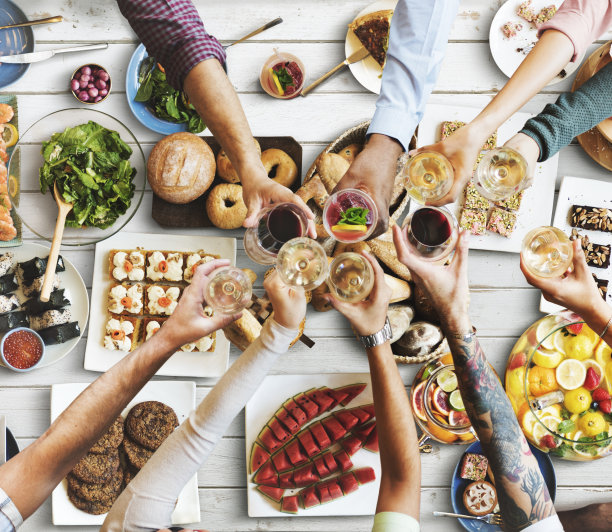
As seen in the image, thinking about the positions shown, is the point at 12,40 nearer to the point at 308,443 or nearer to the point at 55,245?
the point at 55,245

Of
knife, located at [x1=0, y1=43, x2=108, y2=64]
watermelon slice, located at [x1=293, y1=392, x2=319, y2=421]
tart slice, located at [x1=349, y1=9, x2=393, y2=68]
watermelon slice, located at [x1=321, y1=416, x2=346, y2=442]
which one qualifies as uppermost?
tart slice, located at [x1=349, y1=9, x2=393, y2=68]

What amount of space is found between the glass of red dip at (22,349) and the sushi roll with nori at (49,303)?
0.09m

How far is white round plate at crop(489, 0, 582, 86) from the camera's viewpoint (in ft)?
7.29

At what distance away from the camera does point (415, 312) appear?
224cm

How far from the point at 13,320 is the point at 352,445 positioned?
1.54 metres

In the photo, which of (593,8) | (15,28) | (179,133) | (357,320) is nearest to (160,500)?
(357,320)

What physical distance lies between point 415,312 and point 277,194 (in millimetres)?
872

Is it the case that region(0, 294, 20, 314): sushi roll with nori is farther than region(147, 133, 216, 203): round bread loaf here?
Yes

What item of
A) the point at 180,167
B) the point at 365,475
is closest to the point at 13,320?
the point at 180,167

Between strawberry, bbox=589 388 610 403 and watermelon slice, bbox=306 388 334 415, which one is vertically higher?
strawberry, bbox=589 388 610 403

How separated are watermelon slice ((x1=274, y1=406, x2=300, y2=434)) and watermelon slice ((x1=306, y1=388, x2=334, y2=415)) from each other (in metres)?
0.12

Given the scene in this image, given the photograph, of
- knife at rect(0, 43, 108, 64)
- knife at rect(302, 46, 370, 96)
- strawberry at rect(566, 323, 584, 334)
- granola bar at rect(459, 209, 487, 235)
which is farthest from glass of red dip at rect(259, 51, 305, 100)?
strawberry at rect(566, 323, 584, 334)

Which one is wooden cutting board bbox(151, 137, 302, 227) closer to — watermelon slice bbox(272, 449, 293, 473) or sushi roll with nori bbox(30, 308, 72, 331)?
sushi roll with nori bbox(30, 308, 72, 331)

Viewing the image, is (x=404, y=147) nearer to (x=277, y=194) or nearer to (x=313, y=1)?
(x=277, y=194)
